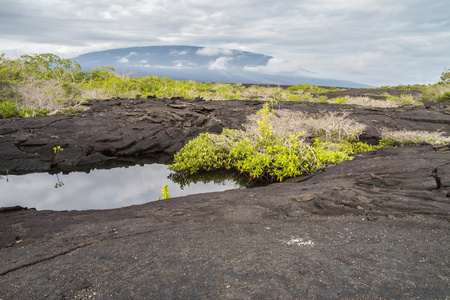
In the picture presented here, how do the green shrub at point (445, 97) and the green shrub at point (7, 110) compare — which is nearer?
the green shrub at point (7, 110)

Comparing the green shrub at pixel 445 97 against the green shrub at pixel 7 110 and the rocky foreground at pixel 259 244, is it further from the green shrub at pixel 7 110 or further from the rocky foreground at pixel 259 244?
the green shrub at pixel 7 110

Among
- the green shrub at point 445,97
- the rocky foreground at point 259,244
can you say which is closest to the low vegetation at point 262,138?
the rocky foreground at point 259,244

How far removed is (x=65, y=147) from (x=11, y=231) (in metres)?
10.9

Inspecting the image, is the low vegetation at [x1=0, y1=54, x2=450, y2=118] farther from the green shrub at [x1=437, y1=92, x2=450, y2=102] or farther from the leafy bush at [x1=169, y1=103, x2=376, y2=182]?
the leafy bush at [x1=169, y1=103, x2=376, y2=182]

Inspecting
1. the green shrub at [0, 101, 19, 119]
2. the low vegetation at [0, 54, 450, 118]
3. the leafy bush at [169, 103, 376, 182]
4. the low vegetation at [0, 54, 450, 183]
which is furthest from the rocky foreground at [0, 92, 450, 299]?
the green shrub at [0, 101, 19, 119]

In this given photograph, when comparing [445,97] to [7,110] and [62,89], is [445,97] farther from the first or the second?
[7,110]

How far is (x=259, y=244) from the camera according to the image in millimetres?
4137

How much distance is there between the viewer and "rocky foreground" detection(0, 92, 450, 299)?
306 cm

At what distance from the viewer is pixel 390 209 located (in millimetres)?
5461

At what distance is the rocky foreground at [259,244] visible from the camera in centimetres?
306

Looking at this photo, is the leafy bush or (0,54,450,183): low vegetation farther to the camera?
(0,54,450,183): low vegetation

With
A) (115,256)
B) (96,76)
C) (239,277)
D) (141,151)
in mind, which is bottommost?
(141,151)

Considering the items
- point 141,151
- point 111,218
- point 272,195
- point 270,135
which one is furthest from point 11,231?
point 141,151

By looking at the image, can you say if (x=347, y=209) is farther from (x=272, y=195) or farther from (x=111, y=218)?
(x=111, y=218)
